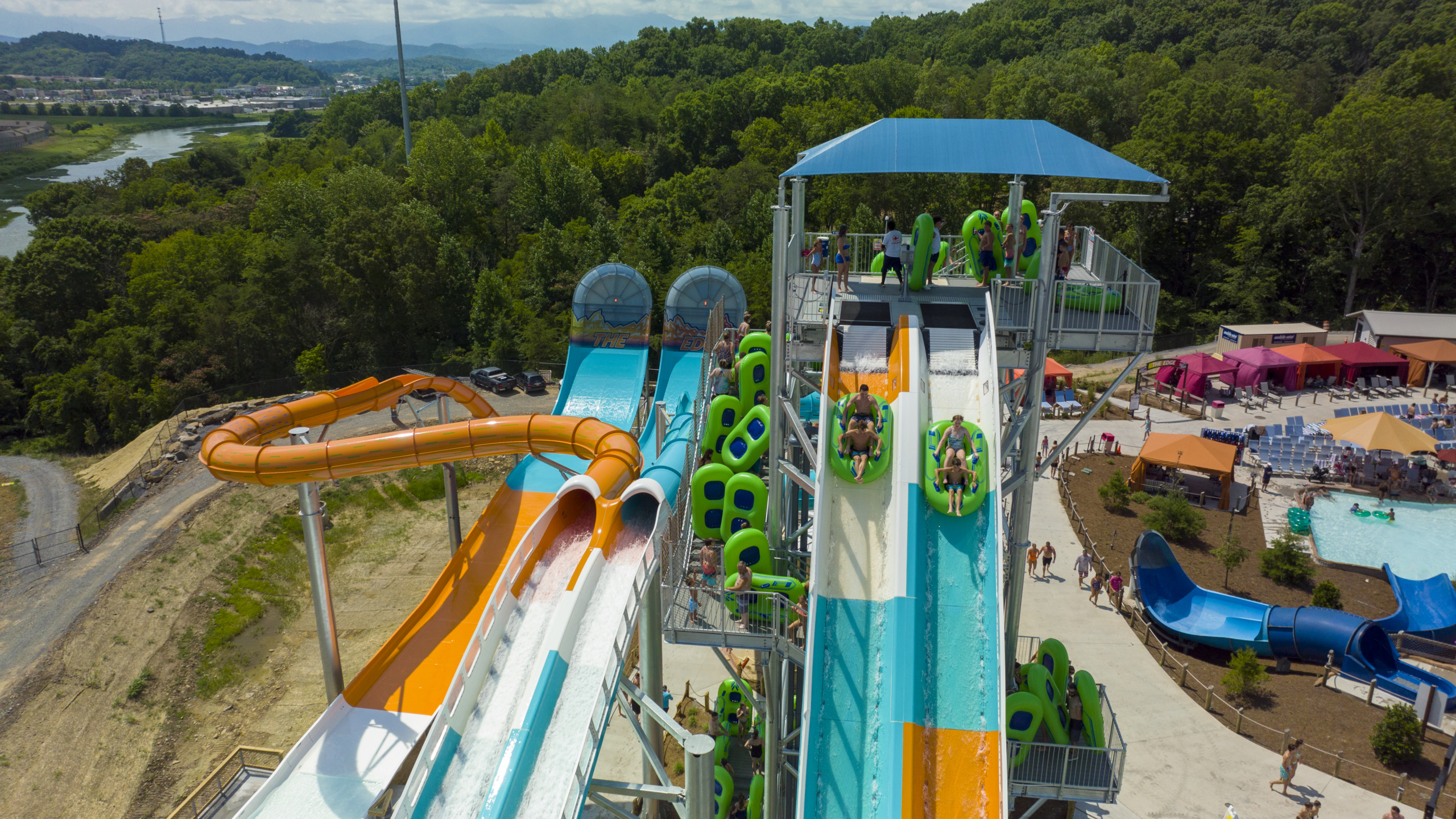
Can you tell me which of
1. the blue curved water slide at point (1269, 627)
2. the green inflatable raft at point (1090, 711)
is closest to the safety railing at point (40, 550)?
the green inflatable raft at point (1090, 711)

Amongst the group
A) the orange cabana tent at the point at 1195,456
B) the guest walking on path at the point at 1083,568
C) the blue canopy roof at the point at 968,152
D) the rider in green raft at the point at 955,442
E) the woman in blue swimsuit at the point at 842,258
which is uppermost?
the blue canopy roof at the point at 968,152

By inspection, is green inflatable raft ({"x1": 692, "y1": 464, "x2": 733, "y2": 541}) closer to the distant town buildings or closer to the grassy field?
the grassy field

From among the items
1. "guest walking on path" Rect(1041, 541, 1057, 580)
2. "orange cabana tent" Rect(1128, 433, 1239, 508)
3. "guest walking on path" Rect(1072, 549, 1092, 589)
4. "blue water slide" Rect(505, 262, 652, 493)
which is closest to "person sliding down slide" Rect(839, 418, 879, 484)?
"guest walking on path" Rect(1041, 541, 1057, 580)

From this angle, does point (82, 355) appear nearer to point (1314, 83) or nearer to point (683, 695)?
point (683, 695)

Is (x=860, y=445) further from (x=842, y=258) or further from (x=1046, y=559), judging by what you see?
(x=1046, y=559)

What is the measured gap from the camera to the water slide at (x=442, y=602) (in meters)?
11.8

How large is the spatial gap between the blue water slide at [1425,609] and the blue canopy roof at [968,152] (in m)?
15.7

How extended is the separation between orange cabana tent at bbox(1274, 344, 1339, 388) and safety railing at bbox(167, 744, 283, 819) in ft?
140

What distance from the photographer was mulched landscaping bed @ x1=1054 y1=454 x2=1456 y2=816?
55.7 feet

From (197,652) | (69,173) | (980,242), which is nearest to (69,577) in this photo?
(197,652)

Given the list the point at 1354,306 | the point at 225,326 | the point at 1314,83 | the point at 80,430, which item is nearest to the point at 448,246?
the point at 225,326

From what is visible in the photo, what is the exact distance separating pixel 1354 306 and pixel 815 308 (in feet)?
179

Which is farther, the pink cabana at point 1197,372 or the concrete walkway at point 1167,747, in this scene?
the pink cabana at point 1197,372

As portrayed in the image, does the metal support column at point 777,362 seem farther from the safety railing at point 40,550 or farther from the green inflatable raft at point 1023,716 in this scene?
the safety railing at point 40,550
